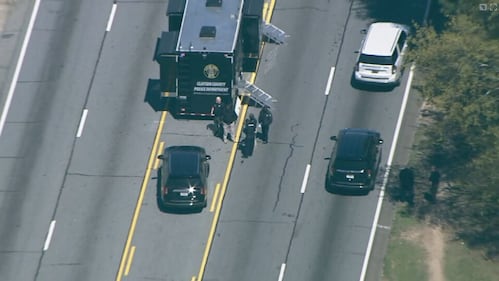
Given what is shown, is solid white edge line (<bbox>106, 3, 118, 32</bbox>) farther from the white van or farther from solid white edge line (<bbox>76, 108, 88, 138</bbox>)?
the white van

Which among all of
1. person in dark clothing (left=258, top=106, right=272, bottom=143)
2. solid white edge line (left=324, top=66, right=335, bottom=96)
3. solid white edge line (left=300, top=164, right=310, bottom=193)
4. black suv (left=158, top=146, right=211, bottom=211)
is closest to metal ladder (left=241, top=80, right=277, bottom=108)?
person in dark clothing (left=258, top=106, right=272, bottom=143)

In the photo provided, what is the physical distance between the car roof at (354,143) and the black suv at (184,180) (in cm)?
654

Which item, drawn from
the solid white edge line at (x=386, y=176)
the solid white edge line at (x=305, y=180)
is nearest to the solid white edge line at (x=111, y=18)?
the solid white edge line at (x=305, y=180)

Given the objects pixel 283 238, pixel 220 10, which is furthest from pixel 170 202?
pixel 220 10

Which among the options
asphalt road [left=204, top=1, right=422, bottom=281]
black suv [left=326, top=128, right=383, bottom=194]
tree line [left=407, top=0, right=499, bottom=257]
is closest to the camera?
tree line [left=407, top=0, right=499, bottom=257]

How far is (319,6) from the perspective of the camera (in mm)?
74688

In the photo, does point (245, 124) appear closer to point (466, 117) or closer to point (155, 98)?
point (155, 98)

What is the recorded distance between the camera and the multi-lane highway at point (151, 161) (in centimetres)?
6362

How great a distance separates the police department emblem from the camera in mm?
67312

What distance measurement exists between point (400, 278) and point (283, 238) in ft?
18.9

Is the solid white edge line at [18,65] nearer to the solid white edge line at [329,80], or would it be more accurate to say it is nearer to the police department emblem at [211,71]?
the police department emblem at [211,71]

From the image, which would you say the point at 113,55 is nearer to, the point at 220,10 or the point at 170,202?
the point at 220,10

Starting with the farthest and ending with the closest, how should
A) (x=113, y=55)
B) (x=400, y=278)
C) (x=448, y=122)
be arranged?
(x=113, y=55) → (x=448, y=122) → (x=400, y=278)

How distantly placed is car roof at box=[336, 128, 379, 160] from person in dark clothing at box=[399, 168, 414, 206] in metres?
2.26
